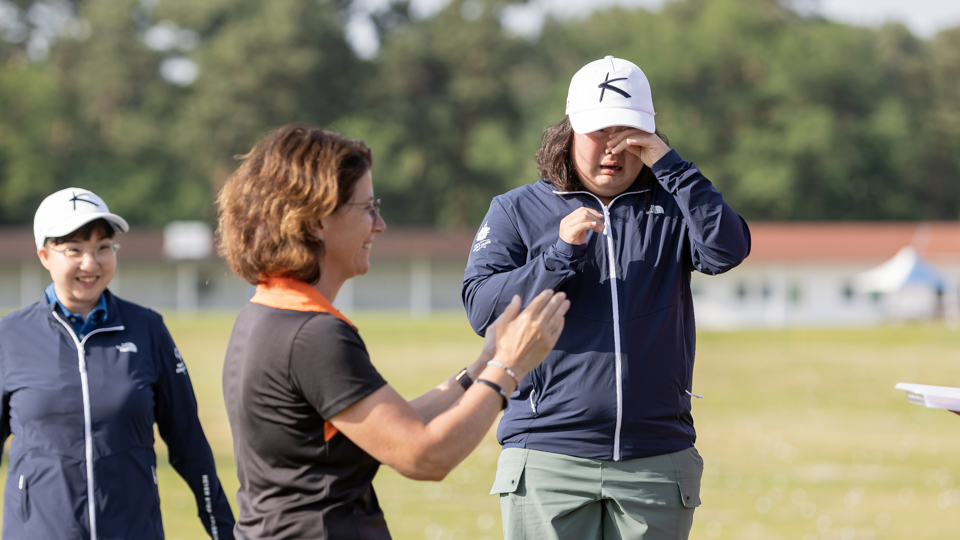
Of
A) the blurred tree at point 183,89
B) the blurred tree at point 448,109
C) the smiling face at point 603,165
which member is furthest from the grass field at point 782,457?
the blurred tree at point 448,109

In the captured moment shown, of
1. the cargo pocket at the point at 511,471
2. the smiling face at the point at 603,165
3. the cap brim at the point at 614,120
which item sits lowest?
the cargo pocket at the point at 511,471

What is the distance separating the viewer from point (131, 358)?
12.6 ft

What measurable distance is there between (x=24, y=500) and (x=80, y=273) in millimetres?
822

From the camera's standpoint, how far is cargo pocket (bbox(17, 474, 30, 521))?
362cm

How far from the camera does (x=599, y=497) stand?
11.3 feet

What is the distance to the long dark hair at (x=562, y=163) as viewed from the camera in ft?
12.1

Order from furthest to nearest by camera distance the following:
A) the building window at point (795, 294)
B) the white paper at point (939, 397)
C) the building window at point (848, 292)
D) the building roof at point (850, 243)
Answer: the building roof at point (850, 243) < the building window at point (848, 292) < the building window at point (795, 294) < the white paper at point (939, 397)

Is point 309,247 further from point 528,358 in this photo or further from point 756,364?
point 756,364

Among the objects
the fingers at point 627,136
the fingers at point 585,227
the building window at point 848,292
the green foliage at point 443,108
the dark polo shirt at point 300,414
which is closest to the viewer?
the dark polo shirt at point 300,414

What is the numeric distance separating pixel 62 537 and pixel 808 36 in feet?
207

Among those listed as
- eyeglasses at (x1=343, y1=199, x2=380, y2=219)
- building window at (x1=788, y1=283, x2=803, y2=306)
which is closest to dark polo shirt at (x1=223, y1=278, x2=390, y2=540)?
eyeglasses at (x1=343, y1=199, x2=380, y2=219)

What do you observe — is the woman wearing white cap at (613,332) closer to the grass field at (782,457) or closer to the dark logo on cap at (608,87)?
the dark logo on cap at (608,87)

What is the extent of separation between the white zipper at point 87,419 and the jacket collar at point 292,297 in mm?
1461

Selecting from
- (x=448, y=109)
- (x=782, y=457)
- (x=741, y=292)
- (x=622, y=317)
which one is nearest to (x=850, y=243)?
(x=741, y=292)
